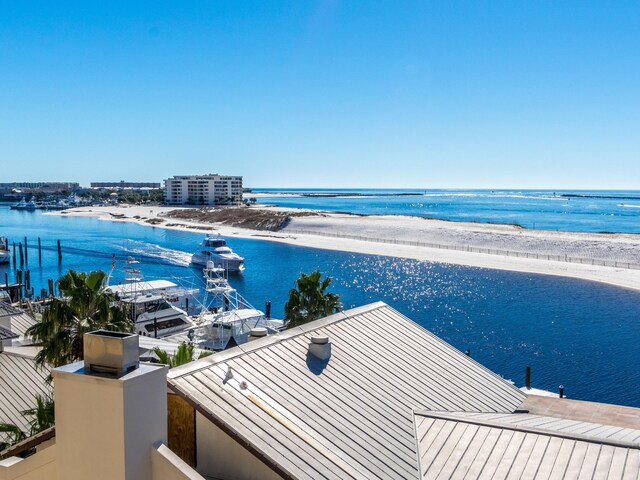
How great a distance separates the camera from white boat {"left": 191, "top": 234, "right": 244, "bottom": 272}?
67188 millimetres

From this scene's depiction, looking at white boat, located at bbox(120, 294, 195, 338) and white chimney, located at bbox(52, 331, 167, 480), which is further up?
white chimney, located at bbox(52, 331, 167, 480)

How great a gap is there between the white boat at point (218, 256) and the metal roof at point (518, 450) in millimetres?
55772

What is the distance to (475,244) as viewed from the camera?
300ft

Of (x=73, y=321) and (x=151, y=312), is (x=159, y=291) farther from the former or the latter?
(x=73, y=321)

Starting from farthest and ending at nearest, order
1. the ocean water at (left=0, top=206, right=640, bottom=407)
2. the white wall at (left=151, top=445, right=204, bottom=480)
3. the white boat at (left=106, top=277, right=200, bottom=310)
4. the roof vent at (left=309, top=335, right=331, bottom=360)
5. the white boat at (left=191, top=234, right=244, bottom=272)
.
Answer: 1. the white boat at (left=191, top=234, right=244, bottom=272)
2. the white boat at (left=106, top=277, right=200, bottom=310)
3. the ocean water at (left=0, top=206, right=640, bottom=407)
4. the roof vent at (left=309, top=335, right=331, bottom=360)
5. the white wall at (left=151, top=445, right=204, bottom=480)

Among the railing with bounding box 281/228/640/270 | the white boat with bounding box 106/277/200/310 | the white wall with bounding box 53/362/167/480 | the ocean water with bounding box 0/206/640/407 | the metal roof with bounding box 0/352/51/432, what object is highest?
the white wall with bounding box 53/362/167/480

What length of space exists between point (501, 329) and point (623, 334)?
8533 millimetres

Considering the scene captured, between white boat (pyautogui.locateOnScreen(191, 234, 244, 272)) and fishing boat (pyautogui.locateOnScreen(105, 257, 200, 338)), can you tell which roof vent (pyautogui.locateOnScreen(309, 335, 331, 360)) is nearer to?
fishing boat (pyautogui.locateOnScreen(105, 257, 200, 338))

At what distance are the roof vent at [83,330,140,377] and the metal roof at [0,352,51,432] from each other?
927 centimetres

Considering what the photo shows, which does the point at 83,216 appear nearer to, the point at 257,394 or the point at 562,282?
the point at 562,282

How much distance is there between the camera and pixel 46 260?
81.1m

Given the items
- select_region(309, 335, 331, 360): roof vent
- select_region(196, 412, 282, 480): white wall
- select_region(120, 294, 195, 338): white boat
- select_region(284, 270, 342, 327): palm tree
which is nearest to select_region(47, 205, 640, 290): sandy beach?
select_region(284, 270, 342, 327): palm tree

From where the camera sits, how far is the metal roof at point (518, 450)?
8.70 metres

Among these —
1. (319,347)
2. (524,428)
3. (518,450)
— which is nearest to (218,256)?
(319,347)
